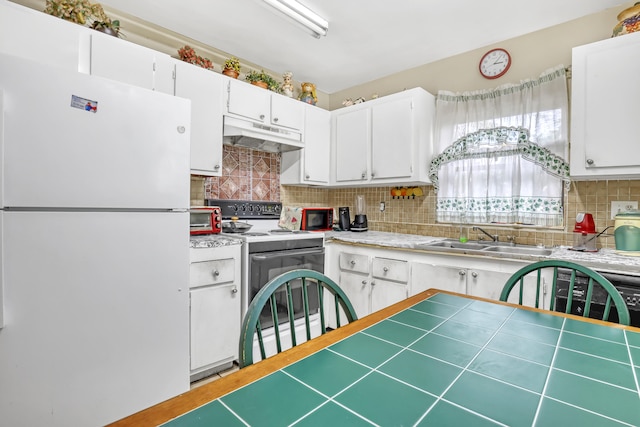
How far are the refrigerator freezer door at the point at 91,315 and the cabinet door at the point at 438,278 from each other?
5.12 feet

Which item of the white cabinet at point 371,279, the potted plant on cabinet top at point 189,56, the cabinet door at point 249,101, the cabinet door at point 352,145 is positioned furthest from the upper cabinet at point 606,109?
the potted plant on cabinet top at point 189,56

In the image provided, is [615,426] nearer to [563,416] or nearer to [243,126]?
[563,416]

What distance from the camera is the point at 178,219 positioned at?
167 centimetres

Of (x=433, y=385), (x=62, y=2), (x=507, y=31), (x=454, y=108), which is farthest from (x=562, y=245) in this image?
(x=62, y=2)

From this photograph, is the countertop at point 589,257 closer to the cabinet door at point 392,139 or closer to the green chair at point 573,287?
the green chair at point 573,287

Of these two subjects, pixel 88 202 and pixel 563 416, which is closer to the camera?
pixel 563 416

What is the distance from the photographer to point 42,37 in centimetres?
171

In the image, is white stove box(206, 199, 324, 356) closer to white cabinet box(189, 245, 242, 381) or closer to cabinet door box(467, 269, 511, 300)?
white cabinet box(189, 245, 242, 381)

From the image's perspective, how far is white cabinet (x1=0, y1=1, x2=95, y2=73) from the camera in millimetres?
1613

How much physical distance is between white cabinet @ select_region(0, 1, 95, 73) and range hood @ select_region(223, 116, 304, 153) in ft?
3.10

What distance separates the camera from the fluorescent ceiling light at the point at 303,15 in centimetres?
203

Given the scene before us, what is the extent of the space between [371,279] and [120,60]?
228 centimetres

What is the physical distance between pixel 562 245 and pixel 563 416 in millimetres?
2209

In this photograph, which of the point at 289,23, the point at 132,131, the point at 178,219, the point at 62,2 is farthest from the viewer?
the point at 289,23
